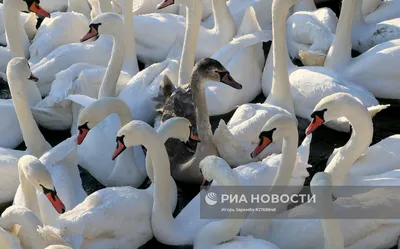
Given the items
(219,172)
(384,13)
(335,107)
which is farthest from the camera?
(384,13)

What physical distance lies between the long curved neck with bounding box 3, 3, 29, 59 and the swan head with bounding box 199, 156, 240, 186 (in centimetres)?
347

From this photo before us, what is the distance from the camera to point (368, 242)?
7059 mm

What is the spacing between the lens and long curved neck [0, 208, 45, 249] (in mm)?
6688

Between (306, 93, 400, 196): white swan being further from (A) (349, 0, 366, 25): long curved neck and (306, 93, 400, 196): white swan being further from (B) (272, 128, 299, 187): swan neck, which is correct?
(A) (349, 0, 366, 25): long curved neck

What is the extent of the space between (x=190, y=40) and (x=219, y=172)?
2.62 m

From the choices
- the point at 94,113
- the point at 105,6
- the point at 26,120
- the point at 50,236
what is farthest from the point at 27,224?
the point at 105,6

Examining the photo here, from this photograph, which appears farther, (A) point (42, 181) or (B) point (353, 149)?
(B) point (353, 149)

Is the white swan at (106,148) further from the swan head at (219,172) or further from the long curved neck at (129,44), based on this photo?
the swan head at (219,172)

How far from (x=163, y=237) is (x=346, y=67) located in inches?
115

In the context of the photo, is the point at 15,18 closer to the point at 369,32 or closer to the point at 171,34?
the point at 171,34

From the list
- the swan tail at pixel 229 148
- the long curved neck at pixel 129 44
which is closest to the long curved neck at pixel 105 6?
the long curved neck at pixel 129 44

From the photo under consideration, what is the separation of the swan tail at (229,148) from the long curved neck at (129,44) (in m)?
1.88

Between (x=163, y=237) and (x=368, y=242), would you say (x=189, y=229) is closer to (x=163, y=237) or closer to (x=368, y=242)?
(x=163, y=237)

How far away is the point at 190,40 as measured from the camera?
29.9ft
